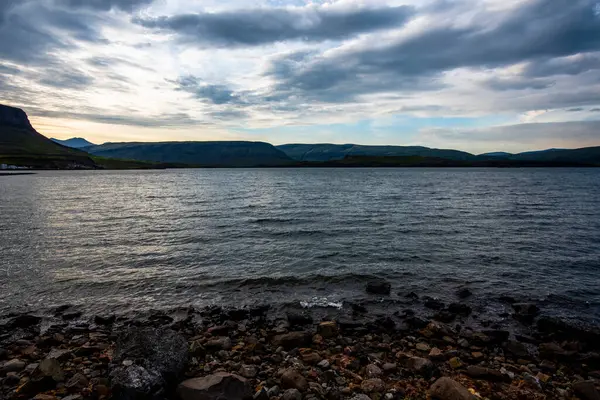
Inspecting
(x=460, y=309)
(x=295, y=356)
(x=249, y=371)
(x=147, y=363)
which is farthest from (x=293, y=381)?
(x=460, y=309)

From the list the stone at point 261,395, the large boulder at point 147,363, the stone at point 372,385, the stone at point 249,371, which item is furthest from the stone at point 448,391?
the large boulder at point 147,363

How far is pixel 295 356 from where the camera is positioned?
13.2m

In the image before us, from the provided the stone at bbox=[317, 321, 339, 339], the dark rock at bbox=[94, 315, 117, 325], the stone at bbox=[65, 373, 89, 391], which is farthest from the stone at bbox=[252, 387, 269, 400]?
the dark rock at bbox=[94, 315, 117, 325]

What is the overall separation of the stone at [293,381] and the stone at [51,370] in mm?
7241

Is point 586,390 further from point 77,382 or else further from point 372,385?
point 77,382

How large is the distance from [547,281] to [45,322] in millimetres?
29850

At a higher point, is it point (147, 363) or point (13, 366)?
point (147, 363)

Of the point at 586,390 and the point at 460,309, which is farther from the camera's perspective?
the point at 460,309

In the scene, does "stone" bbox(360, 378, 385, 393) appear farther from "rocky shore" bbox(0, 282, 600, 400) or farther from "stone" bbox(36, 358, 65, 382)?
"stone" bbox(36, 358, 65, 382)

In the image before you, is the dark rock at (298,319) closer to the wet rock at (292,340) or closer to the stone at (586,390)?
the wet rock at (292,340)

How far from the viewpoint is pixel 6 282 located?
22172mm

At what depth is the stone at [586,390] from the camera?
10.5 meters

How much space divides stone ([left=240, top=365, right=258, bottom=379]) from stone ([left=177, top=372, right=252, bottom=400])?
1.29m

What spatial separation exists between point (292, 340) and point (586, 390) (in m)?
9.99
